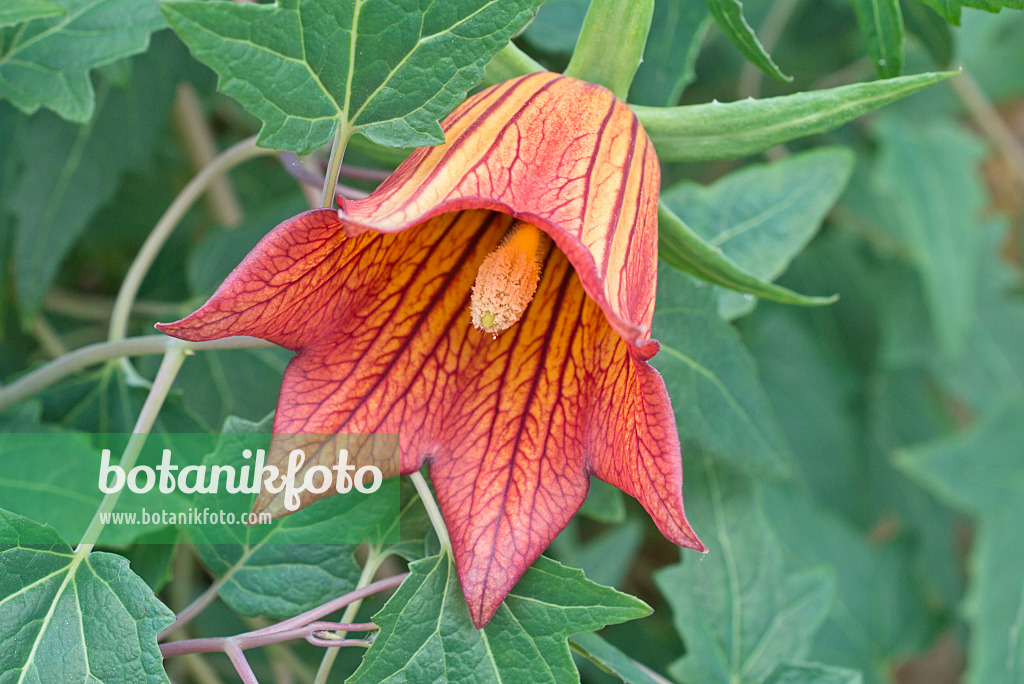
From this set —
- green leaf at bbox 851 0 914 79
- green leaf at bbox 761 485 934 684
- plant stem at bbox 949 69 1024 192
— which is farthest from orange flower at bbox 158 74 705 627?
plant stem at bbox 949 69 1024 192

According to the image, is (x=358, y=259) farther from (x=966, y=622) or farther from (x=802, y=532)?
(x=966, y=622)

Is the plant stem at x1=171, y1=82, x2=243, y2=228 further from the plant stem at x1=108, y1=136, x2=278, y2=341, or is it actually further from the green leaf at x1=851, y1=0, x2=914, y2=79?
the green leaf at x1=851, y1=0, x2=914, y2=79

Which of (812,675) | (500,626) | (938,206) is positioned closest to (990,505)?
(938,206)

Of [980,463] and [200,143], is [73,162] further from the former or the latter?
[980,463]

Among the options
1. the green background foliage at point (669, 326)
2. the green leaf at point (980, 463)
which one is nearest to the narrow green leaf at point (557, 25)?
the green background foliage at point (669, 326)

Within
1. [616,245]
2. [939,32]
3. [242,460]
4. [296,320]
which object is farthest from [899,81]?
[242,460]
